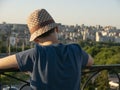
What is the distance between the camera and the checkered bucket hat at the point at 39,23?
1.64 m

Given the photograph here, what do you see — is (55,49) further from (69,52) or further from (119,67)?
(119,67)

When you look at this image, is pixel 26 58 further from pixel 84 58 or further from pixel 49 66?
pixel 84 58

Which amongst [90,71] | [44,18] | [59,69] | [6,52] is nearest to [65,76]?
[59,69]

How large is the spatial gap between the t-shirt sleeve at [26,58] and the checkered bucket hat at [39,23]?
9 cm

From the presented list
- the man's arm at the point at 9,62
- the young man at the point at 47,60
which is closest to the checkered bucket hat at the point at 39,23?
the young man at the point at 47,60

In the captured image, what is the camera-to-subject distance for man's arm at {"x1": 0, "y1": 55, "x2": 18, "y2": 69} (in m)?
1.61

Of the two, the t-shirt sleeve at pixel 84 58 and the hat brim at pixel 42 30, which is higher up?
the hat brim at pixel 42 30

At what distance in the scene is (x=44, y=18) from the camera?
165cm

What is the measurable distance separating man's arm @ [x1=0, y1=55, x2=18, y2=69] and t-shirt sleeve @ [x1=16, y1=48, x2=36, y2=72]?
0.07ft

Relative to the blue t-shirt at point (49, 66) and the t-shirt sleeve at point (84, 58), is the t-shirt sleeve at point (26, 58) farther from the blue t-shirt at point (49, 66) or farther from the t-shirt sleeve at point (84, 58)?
the t-shirt sleeve at point (84, 58)

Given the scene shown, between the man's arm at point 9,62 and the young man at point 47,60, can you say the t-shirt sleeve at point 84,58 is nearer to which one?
the young man at point 47,60

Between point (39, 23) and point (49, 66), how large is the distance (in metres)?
0.20

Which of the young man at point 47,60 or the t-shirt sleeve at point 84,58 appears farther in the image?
the t-shirt sleeve at point 84,58

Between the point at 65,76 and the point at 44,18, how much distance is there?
27cm
